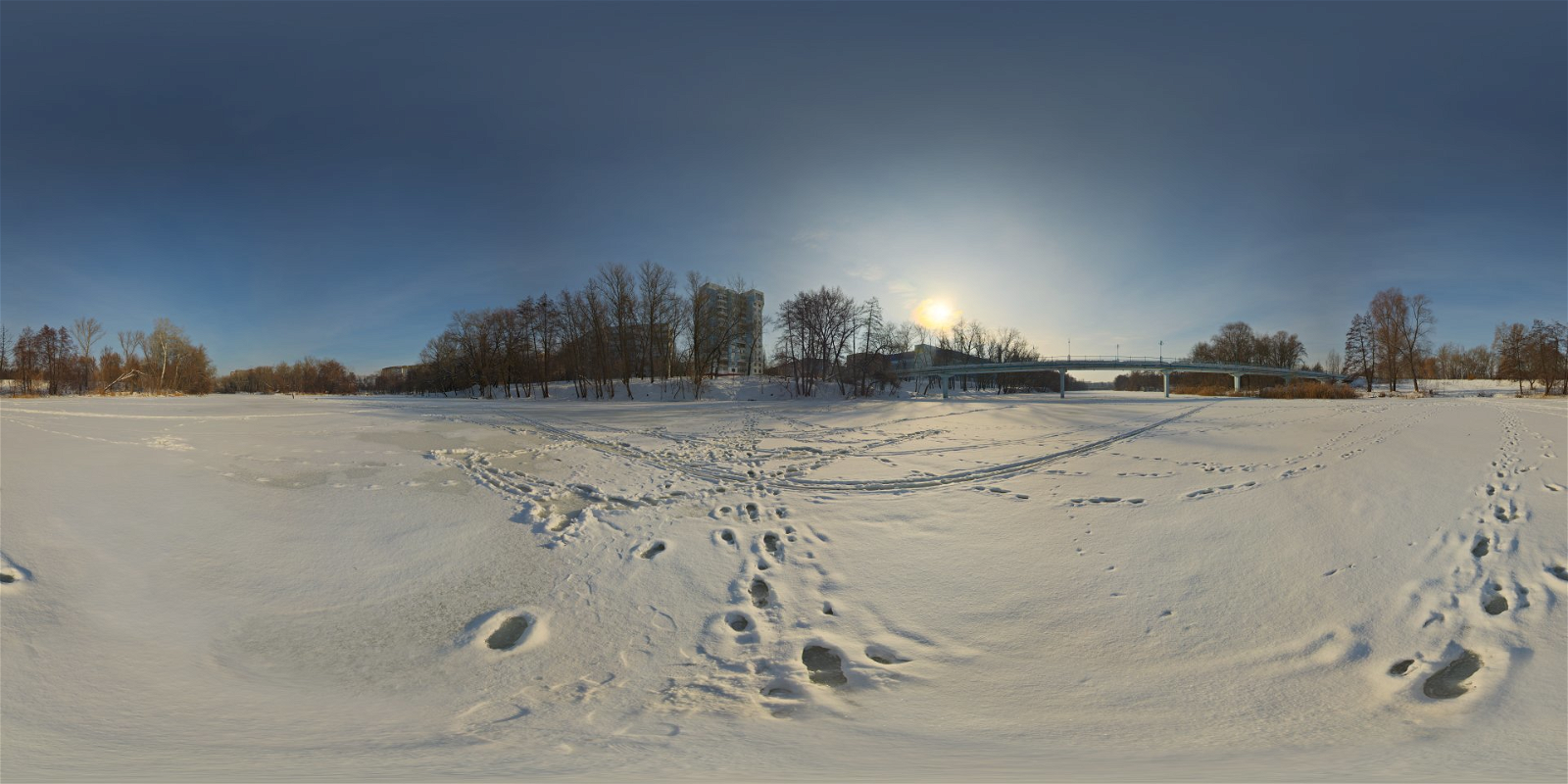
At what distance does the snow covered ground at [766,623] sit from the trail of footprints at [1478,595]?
0.13ft

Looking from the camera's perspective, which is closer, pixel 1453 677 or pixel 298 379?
pixel 1453 677

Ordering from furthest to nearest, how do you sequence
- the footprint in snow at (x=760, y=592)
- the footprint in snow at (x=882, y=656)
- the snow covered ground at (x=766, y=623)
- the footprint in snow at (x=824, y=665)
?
the footprint in snow at (x=760, y=592)
the footprint in snow at (x=882, y=656)
the footprint in snow at (x=824, y=665)
the snow covered ground at (x=766, y=623)

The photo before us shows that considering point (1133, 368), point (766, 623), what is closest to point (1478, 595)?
point (766, 623)

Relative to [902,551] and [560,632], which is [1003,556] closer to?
[902,551]

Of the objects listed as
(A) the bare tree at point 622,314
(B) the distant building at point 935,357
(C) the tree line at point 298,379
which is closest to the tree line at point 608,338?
(A) the bare tree at point 622,314

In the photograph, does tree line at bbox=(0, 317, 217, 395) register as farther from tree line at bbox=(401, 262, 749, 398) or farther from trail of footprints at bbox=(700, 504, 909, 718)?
trail of footprints at bbox=(700, 504, 909, 718)

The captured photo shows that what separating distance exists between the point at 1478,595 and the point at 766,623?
271 inches

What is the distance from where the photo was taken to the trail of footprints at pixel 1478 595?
417 cm

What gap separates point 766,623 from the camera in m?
4.84

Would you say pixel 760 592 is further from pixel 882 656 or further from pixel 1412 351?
pixel 1412 351

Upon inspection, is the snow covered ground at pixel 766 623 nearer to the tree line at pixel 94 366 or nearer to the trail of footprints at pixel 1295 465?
the trail of footprints at pixel 1295 465

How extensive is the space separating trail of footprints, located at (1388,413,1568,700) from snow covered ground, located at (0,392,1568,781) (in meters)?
0.04

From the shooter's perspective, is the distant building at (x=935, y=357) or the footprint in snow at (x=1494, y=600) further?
the distant building at (x=935, y=357)

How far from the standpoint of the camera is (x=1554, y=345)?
146ft
